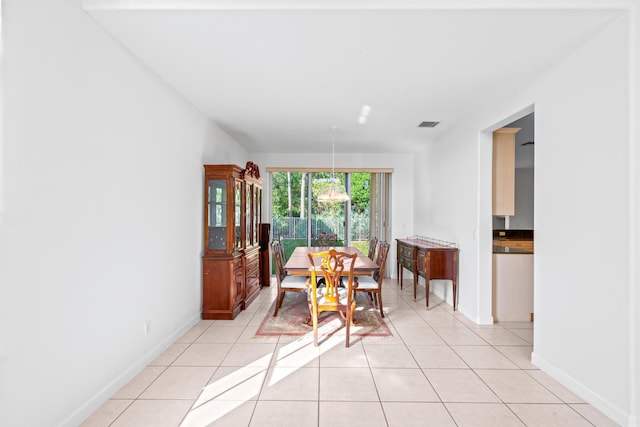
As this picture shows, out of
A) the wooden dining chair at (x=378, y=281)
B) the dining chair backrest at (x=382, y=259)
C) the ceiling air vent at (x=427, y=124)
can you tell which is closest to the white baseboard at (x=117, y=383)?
the wooden dining chair at (x=378, y=281)

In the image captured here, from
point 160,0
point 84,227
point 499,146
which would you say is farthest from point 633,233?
point 84,227

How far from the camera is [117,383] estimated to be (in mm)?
2391

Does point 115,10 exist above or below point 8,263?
above

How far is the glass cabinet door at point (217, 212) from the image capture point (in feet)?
13.6

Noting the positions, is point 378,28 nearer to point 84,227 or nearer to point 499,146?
point 84,227

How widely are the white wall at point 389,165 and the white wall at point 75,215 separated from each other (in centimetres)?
345

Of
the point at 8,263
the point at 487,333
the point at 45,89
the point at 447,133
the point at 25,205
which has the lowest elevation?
the point at 487,333

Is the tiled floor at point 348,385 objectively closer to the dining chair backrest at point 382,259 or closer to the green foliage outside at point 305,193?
the dining chair backrest at point 382,259

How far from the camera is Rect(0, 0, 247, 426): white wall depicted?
1.61 m

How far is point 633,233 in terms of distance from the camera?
1.95 meters

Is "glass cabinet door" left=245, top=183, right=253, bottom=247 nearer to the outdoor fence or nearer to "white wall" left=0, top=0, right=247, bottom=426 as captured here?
"white wall" left=0, top=0, right=247, bottom=426

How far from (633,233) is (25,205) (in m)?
3.30

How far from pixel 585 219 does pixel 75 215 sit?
3.30 metres

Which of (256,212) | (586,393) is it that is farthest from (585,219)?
(256,212)
